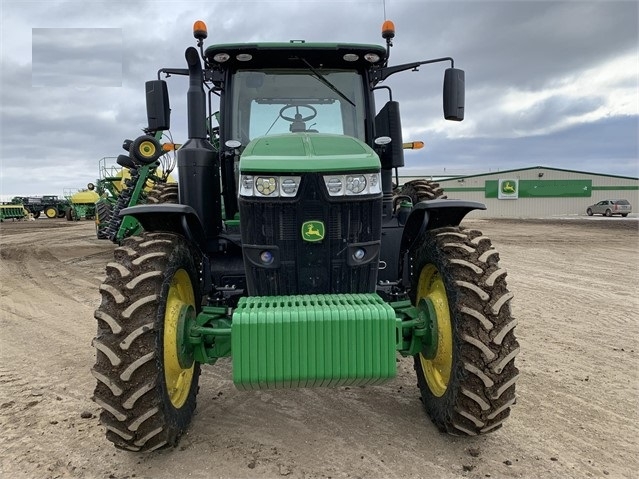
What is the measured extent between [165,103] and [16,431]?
2.65 metres

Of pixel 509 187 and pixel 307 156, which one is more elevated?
pixel 509 187

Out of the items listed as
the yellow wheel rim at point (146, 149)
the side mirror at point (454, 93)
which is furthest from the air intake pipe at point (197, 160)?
the yellow wheel rim at point (146, 149)

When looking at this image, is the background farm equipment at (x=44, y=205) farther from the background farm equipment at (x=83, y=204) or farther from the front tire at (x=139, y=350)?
the front tire at (x=139, y=350)

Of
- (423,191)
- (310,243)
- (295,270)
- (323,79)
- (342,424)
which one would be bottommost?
(342,424)

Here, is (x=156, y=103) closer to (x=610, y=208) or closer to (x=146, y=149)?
(x=146, y=149)

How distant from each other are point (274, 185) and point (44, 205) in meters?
46.0

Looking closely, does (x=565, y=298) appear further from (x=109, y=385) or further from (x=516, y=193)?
(x=516, y=193)

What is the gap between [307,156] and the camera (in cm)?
298

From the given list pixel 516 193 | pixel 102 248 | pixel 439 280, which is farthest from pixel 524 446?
pixel 516 193

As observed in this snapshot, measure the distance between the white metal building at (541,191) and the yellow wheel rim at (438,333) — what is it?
40026 mm

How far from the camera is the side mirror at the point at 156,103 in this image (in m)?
3.77

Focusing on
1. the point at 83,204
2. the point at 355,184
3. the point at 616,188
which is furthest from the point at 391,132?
the point at 616,188

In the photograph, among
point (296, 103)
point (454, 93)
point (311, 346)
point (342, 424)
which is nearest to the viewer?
point (311, 346)

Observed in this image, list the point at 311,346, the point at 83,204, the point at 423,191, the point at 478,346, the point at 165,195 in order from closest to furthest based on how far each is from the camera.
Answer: the point at 311,346 < the point at 478,346 < the point at 165,195 < the point at 423,191 < the point at 83,204
